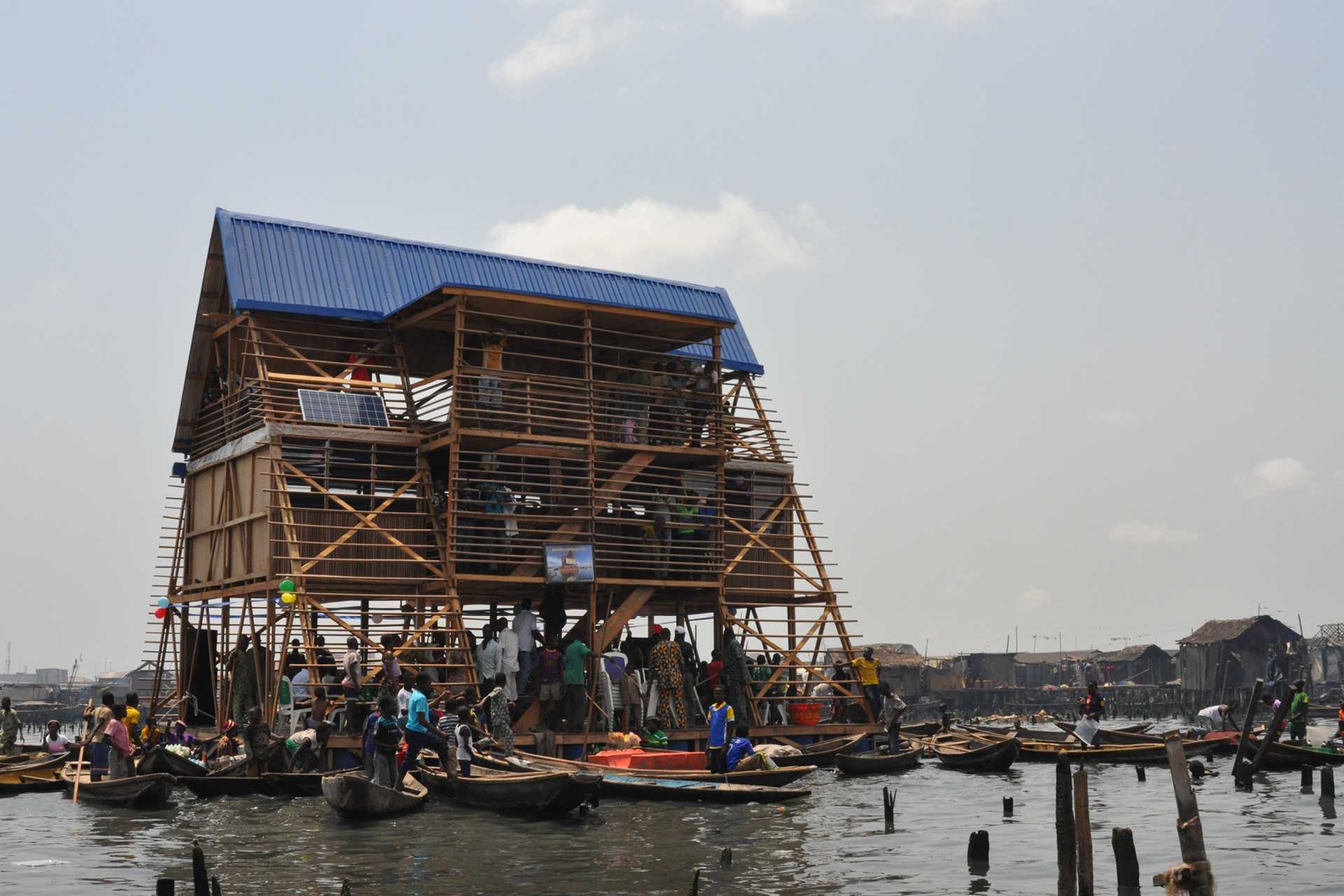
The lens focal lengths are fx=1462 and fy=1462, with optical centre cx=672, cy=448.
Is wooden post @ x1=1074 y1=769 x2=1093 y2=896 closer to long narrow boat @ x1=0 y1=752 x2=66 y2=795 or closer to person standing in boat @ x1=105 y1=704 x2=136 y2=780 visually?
person standing in boat @ x1=105 y1=704 x2=136 y2=780

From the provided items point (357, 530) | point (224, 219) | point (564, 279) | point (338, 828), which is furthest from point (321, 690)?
point (564, 279)

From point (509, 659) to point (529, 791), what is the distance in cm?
746

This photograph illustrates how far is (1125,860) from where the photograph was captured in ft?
50.3


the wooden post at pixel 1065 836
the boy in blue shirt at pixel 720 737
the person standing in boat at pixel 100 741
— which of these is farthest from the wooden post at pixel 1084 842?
the person standing in boat at pixel 100 741

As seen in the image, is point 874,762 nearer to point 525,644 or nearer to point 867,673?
point 867,673

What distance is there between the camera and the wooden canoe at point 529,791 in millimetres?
20797

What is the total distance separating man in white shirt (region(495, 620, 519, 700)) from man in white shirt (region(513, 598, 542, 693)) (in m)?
0.13

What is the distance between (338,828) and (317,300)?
14.0m

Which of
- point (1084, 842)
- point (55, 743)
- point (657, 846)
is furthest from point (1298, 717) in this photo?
point (55, 743)

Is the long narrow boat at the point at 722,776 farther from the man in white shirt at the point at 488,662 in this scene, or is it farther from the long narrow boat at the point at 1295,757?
the long narrow boat at the point at 1295,757

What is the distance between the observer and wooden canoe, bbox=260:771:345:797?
946 inches

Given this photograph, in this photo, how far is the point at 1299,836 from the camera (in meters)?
20.3

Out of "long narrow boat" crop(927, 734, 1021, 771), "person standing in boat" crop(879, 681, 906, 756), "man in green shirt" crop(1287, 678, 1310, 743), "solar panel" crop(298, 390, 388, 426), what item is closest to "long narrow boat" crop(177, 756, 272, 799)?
"solar panel" crop(298, 390, 388, 426)

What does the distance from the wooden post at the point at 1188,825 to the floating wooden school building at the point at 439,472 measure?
15.4 metres
